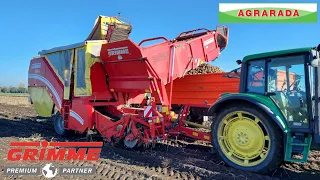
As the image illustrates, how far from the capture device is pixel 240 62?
4.90 meters

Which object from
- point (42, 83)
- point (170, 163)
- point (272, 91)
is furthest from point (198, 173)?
point (42, 83)

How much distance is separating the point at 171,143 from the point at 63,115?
3.29 meters

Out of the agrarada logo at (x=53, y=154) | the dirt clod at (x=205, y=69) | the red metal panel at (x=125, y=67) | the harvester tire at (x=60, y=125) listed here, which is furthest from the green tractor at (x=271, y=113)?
the harvester tire at (x=60, y=125)

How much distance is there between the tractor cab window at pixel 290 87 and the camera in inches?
155

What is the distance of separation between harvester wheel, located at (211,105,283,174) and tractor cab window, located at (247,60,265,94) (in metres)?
0.39

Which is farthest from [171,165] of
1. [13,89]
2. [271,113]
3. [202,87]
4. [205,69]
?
[13,89]

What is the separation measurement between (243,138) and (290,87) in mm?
1045

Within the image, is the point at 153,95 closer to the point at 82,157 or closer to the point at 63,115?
the point at 82,157

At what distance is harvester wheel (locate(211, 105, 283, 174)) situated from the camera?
3957 mm

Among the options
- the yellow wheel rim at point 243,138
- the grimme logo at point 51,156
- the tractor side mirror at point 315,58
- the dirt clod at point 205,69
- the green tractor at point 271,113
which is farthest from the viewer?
the dirt clod at point 205,69

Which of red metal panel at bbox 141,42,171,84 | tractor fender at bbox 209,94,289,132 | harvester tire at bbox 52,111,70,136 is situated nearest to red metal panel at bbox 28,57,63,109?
harvester tire at bbox 52,111,70,136

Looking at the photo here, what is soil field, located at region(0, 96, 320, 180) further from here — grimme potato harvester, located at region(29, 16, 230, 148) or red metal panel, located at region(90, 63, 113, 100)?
red metal panel, located at region(90, 63, 113, 100)

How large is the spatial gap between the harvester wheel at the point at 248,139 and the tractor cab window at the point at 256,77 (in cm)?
39

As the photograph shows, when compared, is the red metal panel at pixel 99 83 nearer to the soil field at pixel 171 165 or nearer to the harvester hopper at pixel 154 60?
the harvester hopper at pixel 154 60
